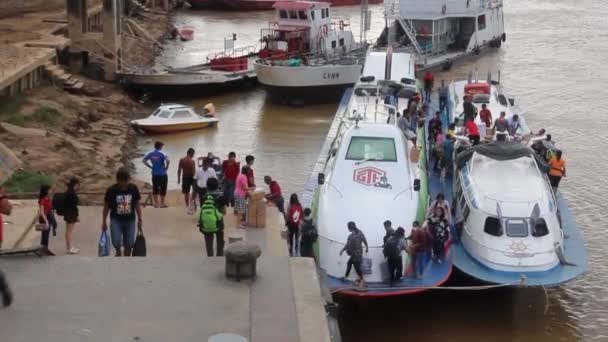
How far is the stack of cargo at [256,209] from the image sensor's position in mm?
16812

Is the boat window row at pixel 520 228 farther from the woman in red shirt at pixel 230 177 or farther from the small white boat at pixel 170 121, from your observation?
the small white boat at pixel 170 121

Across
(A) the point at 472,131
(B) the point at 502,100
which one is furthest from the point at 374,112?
(B) the point at 502,100

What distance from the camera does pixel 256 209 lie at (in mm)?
16922

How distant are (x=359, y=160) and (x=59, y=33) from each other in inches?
982

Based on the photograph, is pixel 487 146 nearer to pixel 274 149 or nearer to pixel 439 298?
pixel 439 298

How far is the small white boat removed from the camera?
106 feet

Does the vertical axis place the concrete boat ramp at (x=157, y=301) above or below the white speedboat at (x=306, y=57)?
below

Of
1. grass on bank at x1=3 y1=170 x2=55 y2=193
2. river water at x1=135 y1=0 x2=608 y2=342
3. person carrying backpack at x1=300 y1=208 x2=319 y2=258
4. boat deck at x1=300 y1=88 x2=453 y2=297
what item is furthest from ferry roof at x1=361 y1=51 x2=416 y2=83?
person carrying backpack at x1=300 y1=208 x2=319 y2=258

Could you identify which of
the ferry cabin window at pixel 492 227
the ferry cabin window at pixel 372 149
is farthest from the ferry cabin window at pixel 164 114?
the ferry cabin window at pixel 492 227

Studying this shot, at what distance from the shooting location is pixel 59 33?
40.8 m

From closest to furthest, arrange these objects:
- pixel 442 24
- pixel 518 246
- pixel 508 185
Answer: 1. pixel 518 246
2. pixel 508 185
3. pixel 442 24

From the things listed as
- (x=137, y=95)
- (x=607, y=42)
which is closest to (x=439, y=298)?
(x=137, y=95)

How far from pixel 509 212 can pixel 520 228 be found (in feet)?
1.25

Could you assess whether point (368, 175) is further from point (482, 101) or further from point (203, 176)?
point (482, 101)
